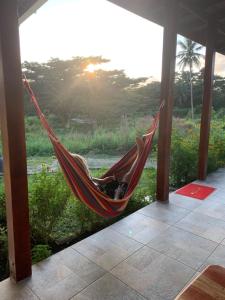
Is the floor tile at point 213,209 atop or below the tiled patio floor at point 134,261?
atop

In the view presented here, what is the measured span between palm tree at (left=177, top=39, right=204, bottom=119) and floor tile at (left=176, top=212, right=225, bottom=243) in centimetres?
1282

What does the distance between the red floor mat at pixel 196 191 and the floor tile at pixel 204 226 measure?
562 millimetres

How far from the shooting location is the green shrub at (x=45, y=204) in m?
2.06

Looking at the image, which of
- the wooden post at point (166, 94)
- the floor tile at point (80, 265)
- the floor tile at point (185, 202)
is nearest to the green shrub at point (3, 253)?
the floor tile at point (80, 265)

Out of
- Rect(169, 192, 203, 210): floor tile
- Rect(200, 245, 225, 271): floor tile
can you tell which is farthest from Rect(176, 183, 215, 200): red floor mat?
Rect(200, 245, 225, 271): floor tile

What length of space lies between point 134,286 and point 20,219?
2.86ft

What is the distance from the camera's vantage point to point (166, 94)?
276cm

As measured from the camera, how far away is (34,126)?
7391mm

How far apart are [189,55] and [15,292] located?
16.1m

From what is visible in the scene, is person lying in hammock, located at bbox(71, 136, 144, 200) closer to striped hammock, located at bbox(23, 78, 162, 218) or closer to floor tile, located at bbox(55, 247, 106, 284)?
striped hammock, located at bbox(23, 78, 162, 218)

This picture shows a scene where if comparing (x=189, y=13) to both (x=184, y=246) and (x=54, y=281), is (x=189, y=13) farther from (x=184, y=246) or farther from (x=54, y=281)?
(x=54, y=281)

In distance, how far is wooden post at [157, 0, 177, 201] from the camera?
2678mm

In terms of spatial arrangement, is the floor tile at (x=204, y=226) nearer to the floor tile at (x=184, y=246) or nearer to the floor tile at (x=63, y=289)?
the floor tile at (x=184, y=246)

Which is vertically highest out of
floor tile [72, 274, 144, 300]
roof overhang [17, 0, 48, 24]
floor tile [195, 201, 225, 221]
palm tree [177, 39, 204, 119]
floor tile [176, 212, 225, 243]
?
palm tree [177, 39, 204, 119]
